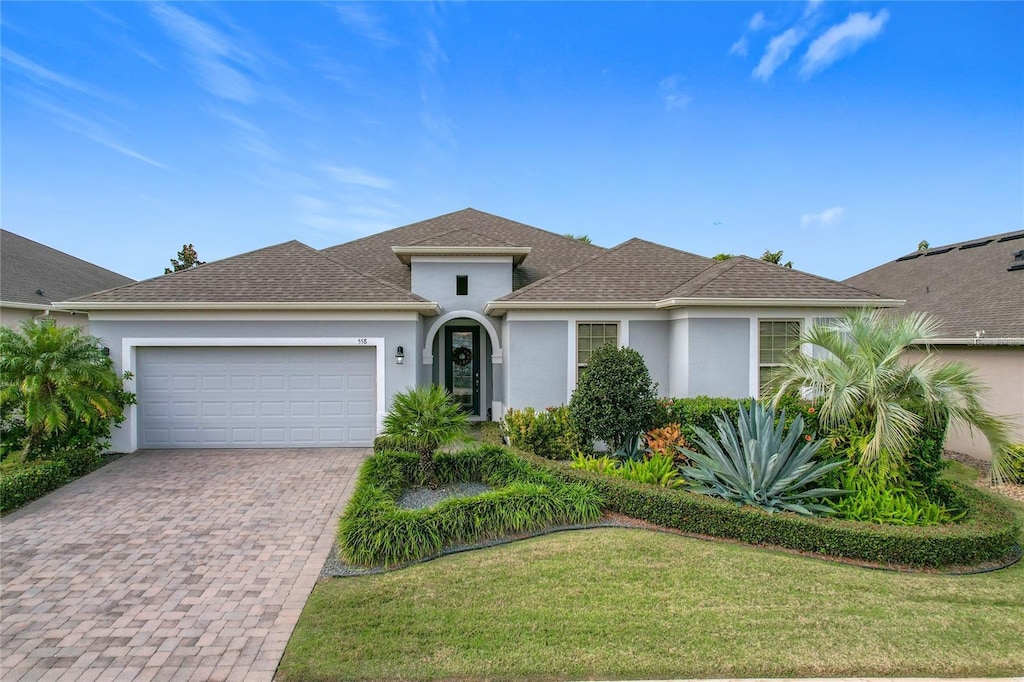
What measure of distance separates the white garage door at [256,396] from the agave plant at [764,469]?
7.44 m

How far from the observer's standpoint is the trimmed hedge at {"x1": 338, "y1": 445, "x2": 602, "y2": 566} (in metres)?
5.63

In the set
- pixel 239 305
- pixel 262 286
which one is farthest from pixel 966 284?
pixel 239 305

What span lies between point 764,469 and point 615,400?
258cm

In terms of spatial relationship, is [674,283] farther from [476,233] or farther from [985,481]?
[985,481]

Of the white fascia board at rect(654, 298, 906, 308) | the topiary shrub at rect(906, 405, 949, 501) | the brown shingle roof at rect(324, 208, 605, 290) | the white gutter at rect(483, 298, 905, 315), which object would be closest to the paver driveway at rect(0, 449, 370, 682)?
the white gutter at rect(483, 298, 905, 315)

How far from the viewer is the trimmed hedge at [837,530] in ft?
18.1

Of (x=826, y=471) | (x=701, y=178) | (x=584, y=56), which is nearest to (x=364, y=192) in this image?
(x=584, y=56)

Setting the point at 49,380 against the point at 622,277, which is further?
the point at 622,277

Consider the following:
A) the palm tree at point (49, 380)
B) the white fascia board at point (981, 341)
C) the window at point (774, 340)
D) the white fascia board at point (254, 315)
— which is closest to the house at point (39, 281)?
the white fascia board at point (254, 315)

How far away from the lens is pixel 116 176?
48.0ft

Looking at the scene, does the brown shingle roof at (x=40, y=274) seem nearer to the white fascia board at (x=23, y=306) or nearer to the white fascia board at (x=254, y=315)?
the white fascia board at (x=23, y=306)

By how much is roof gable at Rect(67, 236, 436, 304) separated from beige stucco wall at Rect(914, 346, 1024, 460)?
41.7ft

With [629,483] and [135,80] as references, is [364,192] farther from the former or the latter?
[629,483]

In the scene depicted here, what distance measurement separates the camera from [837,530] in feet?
18.7
